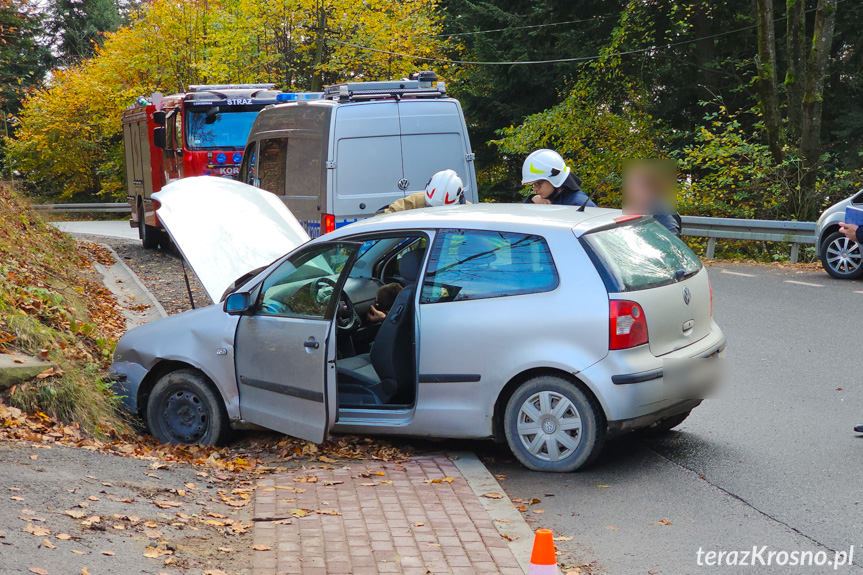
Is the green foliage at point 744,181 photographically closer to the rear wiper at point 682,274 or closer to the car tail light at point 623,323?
the rear wiper at point 682,274

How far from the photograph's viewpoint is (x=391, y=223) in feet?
21.4

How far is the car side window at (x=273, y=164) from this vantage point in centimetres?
1291

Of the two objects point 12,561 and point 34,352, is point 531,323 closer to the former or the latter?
point 12,561

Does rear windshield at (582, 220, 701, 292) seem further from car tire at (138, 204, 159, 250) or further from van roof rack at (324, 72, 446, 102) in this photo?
car tire at (138, 204, 159, 250)

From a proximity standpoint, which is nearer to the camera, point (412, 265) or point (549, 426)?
point (549, 426)

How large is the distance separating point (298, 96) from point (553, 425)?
11354 mm

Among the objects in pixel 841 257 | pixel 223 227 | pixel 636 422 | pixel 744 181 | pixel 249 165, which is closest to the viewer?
pixel 636 422

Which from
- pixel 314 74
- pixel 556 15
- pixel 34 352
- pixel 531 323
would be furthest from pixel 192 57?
pixel 531 323

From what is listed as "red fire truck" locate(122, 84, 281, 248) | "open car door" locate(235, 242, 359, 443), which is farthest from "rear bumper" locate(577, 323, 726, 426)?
"red fire truck" locate(122, 84, 281, 248)

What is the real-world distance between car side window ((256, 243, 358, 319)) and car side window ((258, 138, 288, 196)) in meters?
6.23

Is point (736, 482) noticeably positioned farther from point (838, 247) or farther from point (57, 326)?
point (838, 247)

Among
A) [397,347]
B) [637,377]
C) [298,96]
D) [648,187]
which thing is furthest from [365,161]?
[637,377]

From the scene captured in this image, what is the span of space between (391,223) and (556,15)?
21.3 m

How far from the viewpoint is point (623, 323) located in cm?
571
